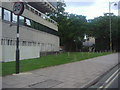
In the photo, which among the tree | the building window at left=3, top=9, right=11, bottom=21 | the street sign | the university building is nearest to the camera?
the street sign

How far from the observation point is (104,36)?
7412 centimetres

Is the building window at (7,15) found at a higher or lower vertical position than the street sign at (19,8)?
higher

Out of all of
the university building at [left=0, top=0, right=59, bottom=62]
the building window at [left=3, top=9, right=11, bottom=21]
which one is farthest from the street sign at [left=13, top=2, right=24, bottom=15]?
the building window at [left=3, top=9, right=11, bottom=21]

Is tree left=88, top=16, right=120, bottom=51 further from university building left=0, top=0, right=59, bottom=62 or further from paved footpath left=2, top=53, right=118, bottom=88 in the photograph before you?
paved footpath left=2, top=53, right=118, bottom=88

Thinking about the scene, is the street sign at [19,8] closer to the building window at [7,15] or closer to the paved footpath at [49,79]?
the paved footpath at [49,79]

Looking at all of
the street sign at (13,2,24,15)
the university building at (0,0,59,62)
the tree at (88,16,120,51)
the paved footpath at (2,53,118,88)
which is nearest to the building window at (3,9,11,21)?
the university building at (0,0,59,62)

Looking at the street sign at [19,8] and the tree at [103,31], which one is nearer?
the street sign at [19,8]

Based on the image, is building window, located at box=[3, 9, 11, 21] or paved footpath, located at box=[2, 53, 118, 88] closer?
paved footpath, located at box=[2, 53, 118, 88]

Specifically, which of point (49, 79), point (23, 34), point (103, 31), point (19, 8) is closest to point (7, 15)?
point (23, 34)

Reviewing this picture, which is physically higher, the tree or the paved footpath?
the tree

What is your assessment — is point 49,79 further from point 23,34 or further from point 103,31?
point 103,31

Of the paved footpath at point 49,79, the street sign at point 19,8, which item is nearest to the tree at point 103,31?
the paved footpath at point 49,79

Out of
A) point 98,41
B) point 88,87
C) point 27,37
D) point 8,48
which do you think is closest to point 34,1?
point 27,37

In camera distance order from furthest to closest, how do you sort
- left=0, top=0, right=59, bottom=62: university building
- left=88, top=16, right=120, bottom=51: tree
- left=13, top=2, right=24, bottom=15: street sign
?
1. left=88, top=16, right=120, bottom=51: tree
2. left=0, top=0, right=59, bottom=62: university building
3. left=13, top=2, right=24, bottom=15: street sign
